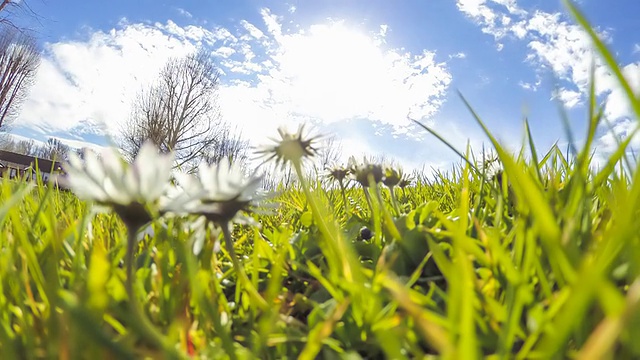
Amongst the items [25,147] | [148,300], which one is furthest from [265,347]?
[25,147]

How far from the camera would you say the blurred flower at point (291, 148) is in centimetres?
70

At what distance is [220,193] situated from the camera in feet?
1.54

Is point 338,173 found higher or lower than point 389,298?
higher

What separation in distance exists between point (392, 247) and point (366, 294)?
0.70 feet

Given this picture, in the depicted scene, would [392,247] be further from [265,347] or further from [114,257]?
[114,257]

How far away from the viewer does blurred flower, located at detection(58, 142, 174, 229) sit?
15.0 inches

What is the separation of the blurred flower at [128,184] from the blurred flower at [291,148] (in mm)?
316

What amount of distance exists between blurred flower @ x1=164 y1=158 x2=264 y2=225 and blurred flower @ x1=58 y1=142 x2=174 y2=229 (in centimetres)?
5

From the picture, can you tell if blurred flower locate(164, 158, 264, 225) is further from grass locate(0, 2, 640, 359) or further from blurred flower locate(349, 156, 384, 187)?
blurred flower locate(349, 156, 384, 187)

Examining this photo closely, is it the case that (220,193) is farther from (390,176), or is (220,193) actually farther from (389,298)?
(390,176)

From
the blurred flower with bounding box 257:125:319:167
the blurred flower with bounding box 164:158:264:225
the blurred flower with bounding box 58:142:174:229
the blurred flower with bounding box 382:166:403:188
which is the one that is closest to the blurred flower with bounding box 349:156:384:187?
the blurred flower with bounding box 382:166:403:188

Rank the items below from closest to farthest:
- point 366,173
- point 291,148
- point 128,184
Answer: point 128,184
point 291,148
point 366,173

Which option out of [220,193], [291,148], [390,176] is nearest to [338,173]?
[390,176]

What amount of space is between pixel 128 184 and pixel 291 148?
0.35 metres
